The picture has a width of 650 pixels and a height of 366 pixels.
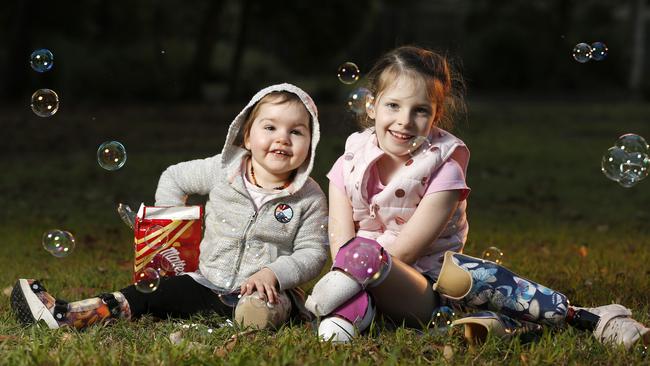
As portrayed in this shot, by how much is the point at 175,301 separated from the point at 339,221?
0.71 metres

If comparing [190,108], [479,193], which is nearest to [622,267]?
[479,193]

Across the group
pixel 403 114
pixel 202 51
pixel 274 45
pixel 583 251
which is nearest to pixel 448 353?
pixel 403 114

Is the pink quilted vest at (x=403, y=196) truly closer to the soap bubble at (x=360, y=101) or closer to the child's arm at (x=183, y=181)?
the soap bubble at (x=360, y=101)

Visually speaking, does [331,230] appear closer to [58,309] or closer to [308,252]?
[308,252]

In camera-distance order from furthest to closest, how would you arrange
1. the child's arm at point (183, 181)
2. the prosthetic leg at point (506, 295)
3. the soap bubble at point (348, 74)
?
the soap bubble at point (348, 74), the child's arm at point (183, 181), the prosthetic leg at point (506, 295)

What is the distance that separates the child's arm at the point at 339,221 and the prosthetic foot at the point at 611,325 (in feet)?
2.91

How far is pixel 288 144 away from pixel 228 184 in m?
0.33

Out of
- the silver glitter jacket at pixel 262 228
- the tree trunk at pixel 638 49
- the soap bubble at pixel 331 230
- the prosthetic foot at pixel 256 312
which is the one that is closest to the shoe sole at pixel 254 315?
the prosthetic foot at pixel 256 312

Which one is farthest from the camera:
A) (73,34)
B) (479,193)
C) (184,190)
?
(73,34)

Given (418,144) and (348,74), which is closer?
(418,144)

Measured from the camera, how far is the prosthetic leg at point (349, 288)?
3.52 metres

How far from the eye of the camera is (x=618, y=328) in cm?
355

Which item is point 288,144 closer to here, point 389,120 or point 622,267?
point 389,120

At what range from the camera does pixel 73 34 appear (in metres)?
22.1
